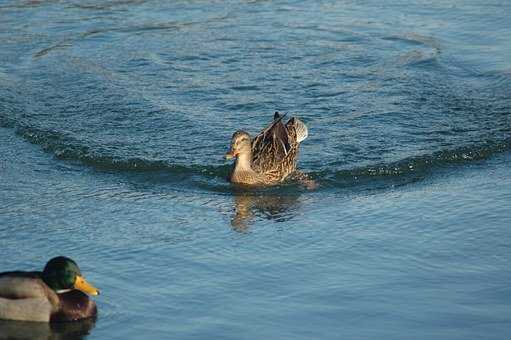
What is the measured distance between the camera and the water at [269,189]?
8711mm

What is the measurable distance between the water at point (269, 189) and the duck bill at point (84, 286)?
0.19 m

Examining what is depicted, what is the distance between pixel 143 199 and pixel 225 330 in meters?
3.63

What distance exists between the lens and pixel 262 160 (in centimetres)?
1266

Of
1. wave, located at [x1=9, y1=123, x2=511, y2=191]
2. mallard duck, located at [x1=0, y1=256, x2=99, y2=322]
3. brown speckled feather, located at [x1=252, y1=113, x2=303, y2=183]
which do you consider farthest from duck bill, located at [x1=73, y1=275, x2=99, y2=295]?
brown speckled feather, located at [x1=252, y1=113, x2=303, y2=183]

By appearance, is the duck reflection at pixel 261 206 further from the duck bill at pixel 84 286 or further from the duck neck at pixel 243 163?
the duck bill at pixel 84 286

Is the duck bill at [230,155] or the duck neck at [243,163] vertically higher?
the duck bill at [230,155]

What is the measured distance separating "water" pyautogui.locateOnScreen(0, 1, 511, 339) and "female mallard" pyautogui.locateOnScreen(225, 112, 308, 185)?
0.78ft

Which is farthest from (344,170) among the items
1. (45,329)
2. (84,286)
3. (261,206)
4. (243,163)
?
(45,329)

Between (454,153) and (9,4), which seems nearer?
(454,153)

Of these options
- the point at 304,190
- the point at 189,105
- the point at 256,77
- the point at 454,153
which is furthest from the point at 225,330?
the point at 256,77

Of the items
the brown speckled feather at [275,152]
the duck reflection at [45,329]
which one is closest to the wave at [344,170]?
the brown speckled feather at [275,152]

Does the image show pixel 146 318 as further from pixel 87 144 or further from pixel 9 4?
pixel 9 4

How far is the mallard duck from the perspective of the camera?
28.5ft

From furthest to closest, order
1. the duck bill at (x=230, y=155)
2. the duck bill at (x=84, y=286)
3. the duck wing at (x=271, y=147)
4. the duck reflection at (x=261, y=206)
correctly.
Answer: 1. the duck wing at (x=271, y=147)
2. the duck bill at (x=230, y=155)
3. the duck reflection at (x=261, y=206)
4. the duck bill at (x=84, y=286)
